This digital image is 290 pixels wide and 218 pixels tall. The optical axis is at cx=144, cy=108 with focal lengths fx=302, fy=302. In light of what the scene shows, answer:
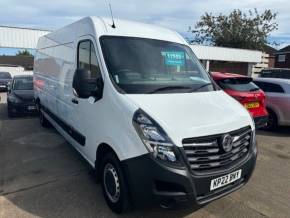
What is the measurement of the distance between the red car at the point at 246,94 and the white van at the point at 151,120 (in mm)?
2835

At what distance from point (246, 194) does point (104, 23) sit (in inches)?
126

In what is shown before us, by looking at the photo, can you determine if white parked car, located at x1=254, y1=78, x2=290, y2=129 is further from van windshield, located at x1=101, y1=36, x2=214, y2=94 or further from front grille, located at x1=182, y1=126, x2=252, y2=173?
front grille, located at x1=182, y1=126, x2=252, y2=173

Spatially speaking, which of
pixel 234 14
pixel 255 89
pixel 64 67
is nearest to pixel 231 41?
pixel 234 14

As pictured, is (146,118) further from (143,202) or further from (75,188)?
(75,188)

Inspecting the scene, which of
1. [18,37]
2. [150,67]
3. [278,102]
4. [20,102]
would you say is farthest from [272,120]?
[18,37]

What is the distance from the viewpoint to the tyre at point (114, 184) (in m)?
3.38

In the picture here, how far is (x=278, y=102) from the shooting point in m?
8.34

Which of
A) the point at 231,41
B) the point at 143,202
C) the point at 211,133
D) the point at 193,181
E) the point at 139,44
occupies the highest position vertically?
the point at 231,41

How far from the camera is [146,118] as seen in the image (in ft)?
10.4

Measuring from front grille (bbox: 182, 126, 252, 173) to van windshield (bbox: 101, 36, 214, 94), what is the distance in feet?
2.84

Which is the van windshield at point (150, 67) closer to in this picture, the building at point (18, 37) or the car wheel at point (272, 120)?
the car wheel at point (272, 120)

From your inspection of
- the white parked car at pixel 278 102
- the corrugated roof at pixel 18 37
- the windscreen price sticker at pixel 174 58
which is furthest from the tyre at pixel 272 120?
the corrugated roof at pixel 18 37

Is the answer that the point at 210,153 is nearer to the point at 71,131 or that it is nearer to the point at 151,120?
the point at 151,120

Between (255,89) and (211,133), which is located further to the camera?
(255,89)
